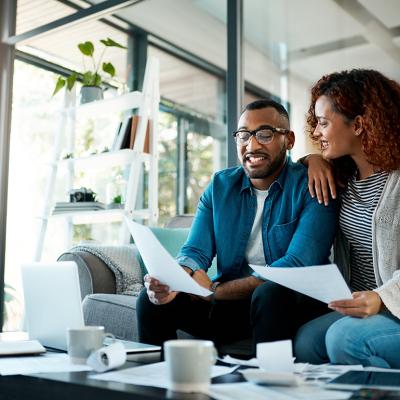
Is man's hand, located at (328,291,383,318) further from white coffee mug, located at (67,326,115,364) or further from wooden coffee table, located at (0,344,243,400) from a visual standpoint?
white coffee mug, located at (67,326,115,364)

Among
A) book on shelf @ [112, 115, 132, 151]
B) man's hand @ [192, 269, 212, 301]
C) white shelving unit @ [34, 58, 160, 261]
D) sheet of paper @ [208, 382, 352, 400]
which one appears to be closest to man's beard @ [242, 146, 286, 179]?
man's hand @ [192, 269, 212, 301]

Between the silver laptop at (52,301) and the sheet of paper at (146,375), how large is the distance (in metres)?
0.29

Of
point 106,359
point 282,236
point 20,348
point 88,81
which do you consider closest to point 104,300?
point 282,236

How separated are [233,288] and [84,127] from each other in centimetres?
252

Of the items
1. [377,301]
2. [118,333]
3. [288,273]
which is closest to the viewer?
[288,273]

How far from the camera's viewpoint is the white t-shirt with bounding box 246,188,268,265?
5.72 ft

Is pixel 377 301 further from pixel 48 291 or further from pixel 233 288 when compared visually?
pixel 48 291

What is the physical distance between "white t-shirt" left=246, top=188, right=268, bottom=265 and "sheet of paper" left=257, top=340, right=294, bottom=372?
753mm

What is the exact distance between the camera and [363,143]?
5.15 feet

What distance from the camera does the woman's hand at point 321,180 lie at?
1.63 meters

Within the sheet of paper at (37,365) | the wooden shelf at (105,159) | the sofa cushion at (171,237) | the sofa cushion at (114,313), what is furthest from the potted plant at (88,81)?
the sheet of paper at (37,365)

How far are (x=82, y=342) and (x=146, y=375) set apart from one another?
0.65 ft

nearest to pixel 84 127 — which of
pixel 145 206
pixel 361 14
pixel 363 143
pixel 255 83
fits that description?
pixel 145 206

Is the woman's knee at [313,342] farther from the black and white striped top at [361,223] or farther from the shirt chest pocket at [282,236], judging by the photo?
the shirt chest pocket at [282,236]
